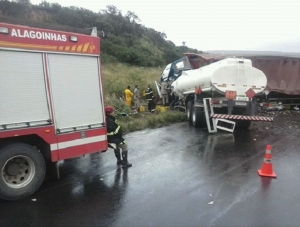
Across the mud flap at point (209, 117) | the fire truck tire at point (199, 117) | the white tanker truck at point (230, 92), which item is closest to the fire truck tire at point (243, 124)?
the white tanker truck at point (230, 92)

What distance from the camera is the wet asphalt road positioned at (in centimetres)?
435

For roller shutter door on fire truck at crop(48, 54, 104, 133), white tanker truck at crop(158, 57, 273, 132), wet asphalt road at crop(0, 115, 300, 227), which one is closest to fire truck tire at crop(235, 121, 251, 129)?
white tanker truck at crop(158, 57, 273, 132)

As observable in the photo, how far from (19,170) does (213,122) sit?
766 centimetres

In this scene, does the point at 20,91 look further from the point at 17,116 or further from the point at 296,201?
the point at 296,201

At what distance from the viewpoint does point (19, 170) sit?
513 cm

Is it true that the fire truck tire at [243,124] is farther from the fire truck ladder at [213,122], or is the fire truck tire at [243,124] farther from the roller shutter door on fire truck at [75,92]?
the roller shutter door on fire truck at [75,92]

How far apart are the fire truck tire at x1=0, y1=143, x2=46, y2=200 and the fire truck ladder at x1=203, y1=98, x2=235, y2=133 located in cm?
727

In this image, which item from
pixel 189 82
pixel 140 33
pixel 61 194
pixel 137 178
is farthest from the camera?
pixel 140 33

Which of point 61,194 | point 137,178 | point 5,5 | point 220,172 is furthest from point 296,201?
point 5,5

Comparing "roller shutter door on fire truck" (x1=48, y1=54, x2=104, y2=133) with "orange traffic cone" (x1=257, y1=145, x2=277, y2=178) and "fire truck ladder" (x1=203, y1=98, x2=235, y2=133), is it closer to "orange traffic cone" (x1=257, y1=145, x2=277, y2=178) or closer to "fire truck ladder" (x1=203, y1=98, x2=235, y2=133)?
"orange traffic cone" (x1=257, y1=145, x2=277, y2=178)

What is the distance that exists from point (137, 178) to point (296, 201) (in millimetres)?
2799

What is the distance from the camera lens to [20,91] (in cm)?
495

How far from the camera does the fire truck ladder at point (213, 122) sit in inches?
443

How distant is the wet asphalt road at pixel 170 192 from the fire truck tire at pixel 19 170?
165 mm
